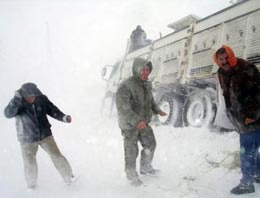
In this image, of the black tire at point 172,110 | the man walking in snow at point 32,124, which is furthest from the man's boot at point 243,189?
the black tire at point 172,110

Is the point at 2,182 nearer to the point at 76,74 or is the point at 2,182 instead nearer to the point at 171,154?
the point at 171,154

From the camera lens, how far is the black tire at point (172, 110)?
7.89m

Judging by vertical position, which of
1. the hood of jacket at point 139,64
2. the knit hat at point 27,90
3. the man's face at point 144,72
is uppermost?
the hood of jacket at point 139,64

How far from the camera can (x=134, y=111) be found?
14.9 feet

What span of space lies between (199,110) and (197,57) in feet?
3.87

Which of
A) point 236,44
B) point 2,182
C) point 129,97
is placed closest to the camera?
point 129,97

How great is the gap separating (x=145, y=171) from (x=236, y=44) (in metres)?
3.01

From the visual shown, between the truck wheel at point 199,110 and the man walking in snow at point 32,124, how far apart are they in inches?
126

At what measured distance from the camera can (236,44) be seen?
238 inches

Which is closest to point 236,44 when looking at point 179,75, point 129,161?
point 179,75

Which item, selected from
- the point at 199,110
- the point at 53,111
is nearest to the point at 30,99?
the point at 53,111

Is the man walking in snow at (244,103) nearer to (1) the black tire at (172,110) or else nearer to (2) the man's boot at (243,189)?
(2) the man's boot at (243,189)

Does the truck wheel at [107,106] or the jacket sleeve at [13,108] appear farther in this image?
the truck wheel at [107,106]

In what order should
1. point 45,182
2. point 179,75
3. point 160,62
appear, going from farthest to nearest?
point 160,62 → point 179,75 → point 45,182
